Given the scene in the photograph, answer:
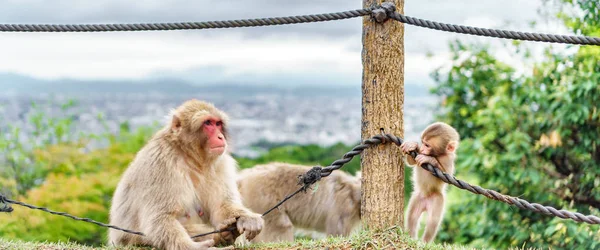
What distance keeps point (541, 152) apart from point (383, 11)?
407 centimetres

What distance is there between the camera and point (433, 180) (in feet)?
14.7

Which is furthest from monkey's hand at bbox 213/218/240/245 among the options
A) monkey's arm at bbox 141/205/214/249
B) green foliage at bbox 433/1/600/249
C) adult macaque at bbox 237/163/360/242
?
green foliage at bbox 433/1/600/249

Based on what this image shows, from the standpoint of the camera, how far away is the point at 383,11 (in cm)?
367

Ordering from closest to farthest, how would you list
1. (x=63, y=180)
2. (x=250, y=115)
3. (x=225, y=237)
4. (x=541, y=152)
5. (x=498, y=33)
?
(x=498, y=33)
(x=225, y=237)
(x=541, y=152)
(x=63, y=180)
(x=250, y=115)

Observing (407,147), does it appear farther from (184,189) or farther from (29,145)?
(29,145)

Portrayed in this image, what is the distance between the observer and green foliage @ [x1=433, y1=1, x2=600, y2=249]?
6469mm

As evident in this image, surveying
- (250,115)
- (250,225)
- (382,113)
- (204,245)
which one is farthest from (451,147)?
(250,115)

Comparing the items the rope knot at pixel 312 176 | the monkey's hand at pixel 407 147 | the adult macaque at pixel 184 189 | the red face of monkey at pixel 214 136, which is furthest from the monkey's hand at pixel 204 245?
the monkey's hand at pixel 407 147

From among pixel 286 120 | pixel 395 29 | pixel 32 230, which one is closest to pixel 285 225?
Result: pixel 395 29

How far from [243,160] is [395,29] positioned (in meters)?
9.25

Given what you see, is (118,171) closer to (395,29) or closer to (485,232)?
(485,232)

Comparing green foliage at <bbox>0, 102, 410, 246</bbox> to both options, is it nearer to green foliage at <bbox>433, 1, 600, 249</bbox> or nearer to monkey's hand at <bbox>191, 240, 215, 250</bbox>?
green foliage at <bbox>433, 1, 600, 249</bbox>

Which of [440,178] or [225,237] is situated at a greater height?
[440,178]

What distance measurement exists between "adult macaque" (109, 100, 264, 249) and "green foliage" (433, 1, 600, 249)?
3356 mm
